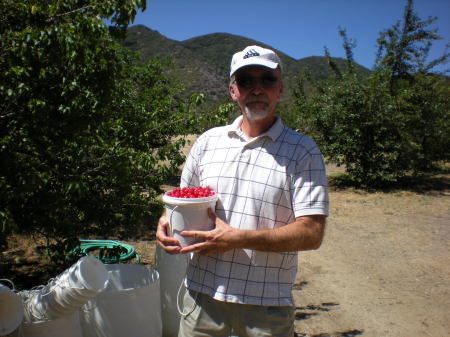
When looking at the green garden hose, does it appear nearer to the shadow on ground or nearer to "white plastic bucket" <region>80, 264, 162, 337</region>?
"white plastic bucket" <region>80, 264, 162, 337</region>

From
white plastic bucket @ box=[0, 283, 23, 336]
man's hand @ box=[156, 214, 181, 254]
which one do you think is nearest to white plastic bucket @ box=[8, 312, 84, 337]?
white plastic bucket @ box=[0, 283, 23, 336]

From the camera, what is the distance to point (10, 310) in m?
2.47

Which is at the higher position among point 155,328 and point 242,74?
point 242,74

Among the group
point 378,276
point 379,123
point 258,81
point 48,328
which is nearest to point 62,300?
point 48,328

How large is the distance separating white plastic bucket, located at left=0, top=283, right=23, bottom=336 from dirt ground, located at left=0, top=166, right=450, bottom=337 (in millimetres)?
2637

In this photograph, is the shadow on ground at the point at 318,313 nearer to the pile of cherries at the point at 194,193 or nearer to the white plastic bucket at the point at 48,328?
the white plastic bucket at the point at 48,328

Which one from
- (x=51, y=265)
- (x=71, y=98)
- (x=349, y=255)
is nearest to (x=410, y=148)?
(x=349, y=255)

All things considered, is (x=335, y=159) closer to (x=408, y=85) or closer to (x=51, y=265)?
(x=408, y=85)

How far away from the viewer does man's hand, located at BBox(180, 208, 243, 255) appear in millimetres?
1764

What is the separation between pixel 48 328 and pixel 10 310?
0.29 m

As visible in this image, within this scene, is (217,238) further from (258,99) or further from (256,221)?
(258,99)

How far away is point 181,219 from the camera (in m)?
1.90

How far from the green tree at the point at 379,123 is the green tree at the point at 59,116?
9.47 meters

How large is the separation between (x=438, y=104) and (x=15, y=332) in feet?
43.7
